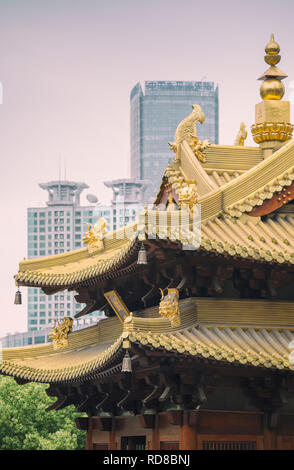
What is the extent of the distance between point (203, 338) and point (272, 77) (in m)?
7.91

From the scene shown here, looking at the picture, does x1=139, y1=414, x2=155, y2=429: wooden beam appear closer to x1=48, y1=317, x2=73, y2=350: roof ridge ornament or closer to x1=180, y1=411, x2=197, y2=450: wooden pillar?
x1=180, y1=411, x2=197, y2=450: wooden pillar

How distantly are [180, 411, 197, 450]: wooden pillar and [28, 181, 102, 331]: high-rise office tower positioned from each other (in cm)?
13435

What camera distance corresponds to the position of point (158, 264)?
78.6 ft

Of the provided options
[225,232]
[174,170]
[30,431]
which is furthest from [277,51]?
[30,431]

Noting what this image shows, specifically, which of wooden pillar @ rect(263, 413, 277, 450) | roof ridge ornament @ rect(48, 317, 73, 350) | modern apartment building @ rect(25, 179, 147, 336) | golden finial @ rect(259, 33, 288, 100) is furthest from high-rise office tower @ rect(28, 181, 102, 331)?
wooden pillar @ rect(263, 413, 277, 450)

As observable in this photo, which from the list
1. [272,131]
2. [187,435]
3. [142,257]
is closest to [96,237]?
[272,131]

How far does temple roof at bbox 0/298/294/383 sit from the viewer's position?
2198cm

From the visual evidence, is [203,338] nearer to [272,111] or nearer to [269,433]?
[269,433]

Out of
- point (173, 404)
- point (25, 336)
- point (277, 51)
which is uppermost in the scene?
point (277, 51)

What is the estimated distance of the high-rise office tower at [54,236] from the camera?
15975 cm

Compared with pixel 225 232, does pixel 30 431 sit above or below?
below

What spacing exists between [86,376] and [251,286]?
429 centimetres

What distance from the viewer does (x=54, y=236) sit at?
531 ft
